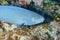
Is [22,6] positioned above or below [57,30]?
above

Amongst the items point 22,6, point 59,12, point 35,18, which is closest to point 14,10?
point 22,6

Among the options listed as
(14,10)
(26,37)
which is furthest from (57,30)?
(14,10)

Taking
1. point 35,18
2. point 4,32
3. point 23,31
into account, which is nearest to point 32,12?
point 35,18

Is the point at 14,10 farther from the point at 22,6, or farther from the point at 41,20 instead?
the point at 41,20

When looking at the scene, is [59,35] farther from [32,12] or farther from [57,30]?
[32,12]

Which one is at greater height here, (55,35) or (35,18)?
(35,18)
